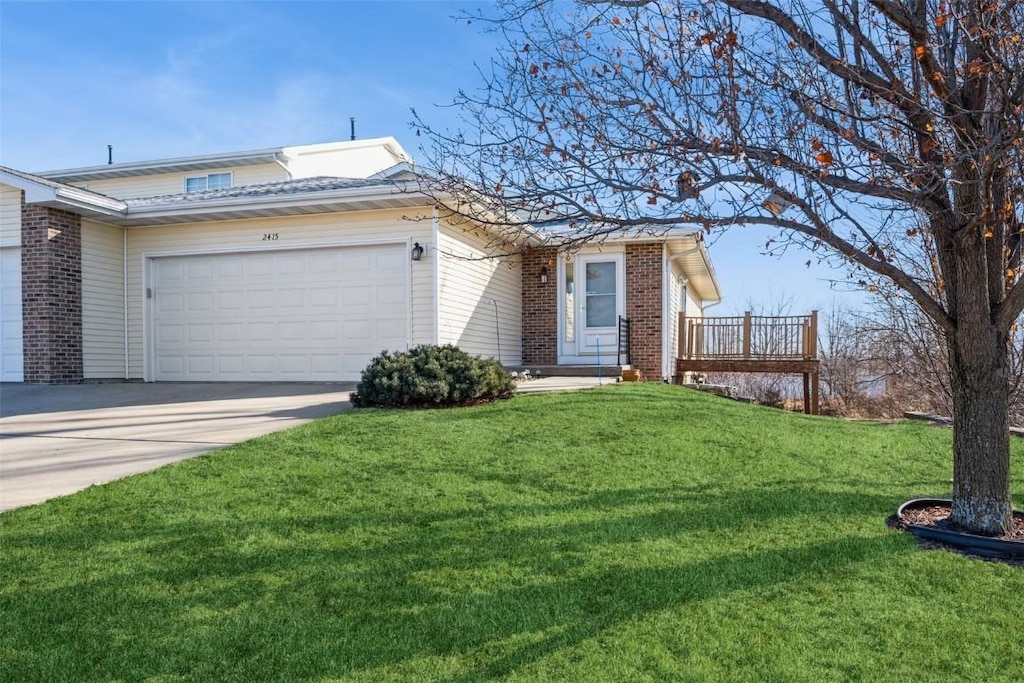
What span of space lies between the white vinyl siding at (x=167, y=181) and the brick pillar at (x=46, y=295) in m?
6.39

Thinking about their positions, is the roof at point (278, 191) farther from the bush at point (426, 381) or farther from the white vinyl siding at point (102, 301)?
the bush at point (426, 381)

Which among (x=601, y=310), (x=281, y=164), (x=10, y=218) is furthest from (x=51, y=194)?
(x=601, y=310)

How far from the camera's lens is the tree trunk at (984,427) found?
12.8 feet

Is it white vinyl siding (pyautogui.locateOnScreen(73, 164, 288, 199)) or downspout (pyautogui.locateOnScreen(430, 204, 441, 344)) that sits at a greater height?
white vinyl siding (pyautogui.locateOnScreen(73, 164, 288, 199))

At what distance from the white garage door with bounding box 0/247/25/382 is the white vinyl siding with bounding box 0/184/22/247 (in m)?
0.13

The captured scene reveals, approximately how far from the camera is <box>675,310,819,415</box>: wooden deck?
1341cm

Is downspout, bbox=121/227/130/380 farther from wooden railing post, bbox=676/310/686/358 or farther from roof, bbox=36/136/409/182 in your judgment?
wooden railing post, bbox=676/310/686/358

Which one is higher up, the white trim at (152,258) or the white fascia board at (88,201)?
the white fascia board at (88,201)

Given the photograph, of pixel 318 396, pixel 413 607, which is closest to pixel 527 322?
pixel 318 396

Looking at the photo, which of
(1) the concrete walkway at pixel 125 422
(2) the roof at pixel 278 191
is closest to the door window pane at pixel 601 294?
(1) the concrete walkway at pixel 125 422

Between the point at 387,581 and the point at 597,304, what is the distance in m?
10.7

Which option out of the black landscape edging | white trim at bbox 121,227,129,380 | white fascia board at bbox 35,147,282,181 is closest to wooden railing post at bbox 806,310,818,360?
the black landscape edging

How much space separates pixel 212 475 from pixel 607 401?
185 inches

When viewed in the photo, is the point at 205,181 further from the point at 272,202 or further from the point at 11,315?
the point at 272,202
